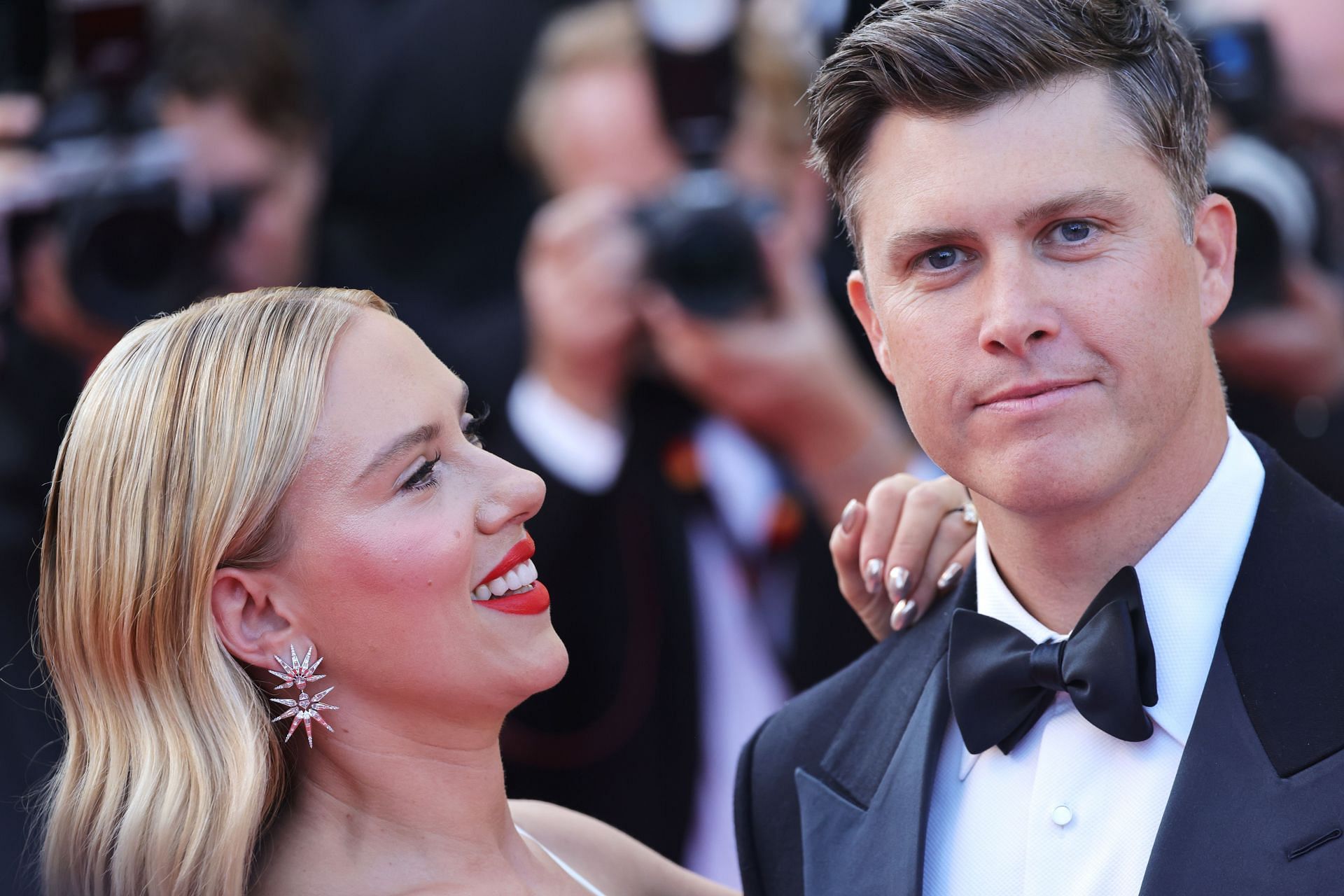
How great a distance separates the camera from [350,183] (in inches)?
177

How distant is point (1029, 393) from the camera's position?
179cm

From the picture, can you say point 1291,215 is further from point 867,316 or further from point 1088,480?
point 1088,480

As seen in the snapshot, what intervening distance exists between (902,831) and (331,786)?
844 millimetres

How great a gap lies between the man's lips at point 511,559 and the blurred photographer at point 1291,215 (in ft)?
7.20

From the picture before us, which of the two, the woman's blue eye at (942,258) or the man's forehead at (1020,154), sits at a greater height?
the man's forehead at (1020,154)

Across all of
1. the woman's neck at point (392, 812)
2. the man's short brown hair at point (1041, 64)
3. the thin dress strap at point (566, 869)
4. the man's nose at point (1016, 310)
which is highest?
the man's short brown hair at point (1041, 64)

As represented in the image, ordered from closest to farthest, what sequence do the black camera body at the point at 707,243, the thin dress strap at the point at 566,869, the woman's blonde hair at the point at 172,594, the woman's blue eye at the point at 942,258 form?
the woman's blue eye at the point at 942,258 < the woman's blonde hair at the point at 172,594 < the thin dress strap at the point at 566,869 < the black camera body at the point at 707,243

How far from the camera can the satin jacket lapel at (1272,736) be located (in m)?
1.65

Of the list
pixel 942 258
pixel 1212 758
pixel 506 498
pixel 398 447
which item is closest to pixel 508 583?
pixel 506 498

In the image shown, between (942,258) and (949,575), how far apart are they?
55cm

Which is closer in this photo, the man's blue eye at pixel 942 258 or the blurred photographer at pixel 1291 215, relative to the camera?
the man's blue eye at pixel 942 258

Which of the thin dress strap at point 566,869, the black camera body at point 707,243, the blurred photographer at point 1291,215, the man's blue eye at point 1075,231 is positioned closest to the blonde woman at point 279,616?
the thin dress strap at point 566,869

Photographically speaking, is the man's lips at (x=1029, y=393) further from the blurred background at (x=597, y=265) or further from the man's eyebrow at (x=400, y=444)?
the blurred background at (x=597, y=265)

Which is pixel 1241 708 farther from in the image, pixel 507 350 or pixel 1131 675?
pixel 507 350
